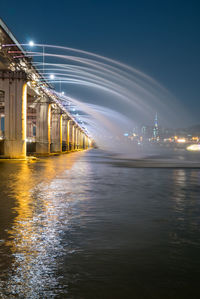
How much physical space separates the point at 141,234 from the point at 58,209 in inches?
147

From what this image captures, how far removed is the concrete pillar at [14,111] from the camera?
4112 cm

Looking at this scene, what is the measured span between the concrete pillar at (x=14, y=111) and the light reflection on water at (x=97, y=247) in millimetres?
28098

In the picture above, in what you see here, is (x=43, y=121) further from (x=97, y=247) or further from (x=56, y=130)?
(x=97, y=247)

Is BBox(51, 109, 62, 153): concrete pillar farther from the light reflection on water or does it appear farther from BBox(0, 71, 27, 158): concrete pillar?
the light reflection on water

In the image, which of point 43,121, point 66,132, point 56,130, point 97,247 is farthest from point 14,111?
point 66,132

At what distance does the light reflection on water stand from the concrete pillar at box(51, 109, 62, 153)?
6418cm

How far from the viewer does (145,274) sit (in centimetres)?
562

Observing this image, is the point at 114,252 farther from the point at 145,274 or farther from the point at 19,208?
the point at 19,208

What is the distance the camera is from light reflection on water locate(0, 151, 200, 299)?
16.7ft

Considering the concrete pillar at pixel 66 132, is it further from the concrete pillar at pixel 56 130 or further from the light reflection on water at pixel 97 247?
the light reflection on water at pixel 97 247

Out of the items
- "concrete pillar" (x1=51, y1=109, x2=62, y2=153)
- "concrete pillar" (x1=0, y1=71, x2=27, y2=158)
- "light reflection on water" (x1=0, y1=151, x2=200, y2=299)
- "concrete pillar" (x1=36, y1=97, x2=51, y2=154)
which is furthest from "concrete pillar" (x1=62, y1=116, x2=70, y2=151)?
"light reflection on water" (x1=0, y1=151, x2=200, y2=299)

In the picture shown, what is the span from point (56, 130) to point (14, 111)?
38875 millimetres

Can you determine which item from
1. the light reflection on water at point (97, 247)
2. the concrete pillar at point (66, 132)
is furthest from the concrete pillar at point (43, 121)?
the light reflection on water at point (97, 247)

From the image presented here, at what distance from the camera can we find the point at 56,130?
8044 centimetres
